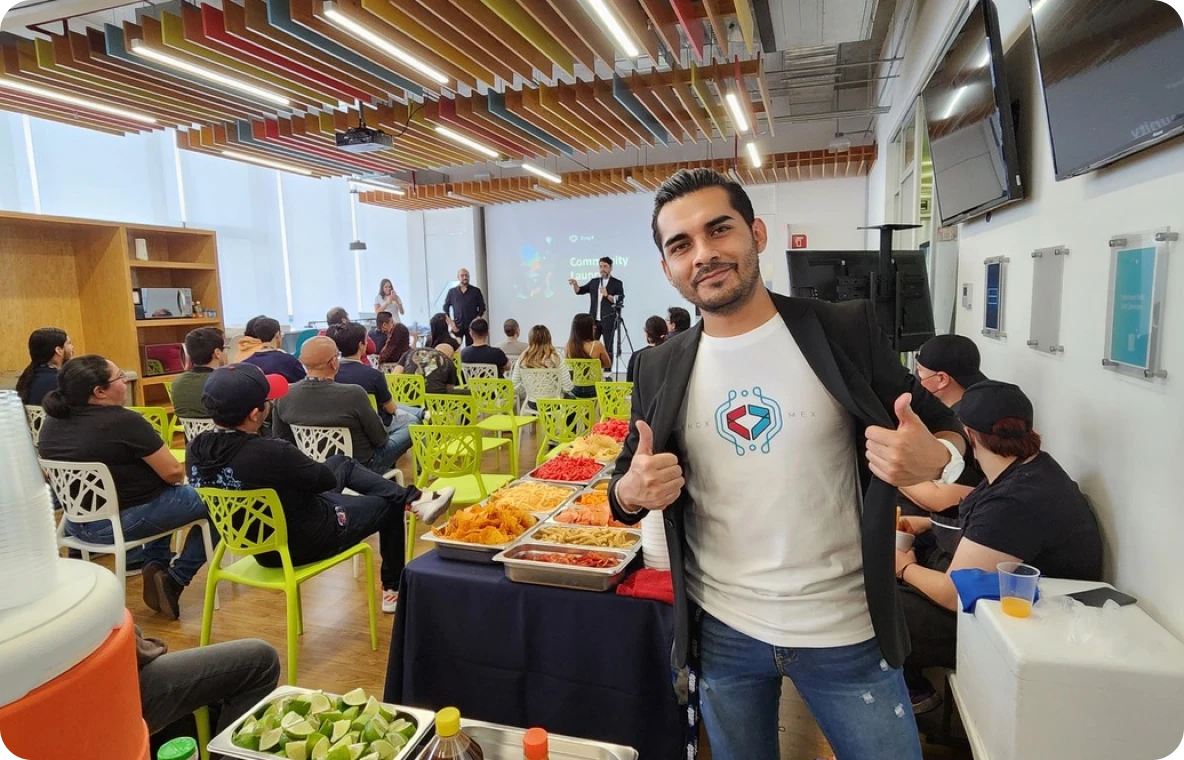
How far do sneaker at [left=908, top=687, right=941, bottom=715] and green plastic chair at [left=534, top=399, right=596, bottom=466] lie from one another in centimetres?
274

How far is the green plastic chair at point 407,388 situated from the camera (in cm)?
598

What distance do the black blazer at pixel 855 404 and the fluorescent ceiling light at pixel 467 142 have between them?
6.74m

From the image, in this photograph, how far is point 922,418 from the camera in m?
1.38

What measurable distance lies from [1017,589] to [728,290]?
3.66 feet

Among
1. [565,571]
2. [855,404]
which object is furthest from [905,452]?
[565,571]

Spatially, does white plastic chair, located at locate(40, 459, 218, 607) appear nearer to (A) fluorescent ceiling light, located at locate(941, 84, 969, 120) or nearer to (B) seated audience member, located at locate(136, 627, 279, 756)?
(B) seated audience member, located at locate(136, 627, 279, 756)

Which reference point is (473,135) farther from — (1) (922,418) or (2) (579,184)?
(1) (922,418)

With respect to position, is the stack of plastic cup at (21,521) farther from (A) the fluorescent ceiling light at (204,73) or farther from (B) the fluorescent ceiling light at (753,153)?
(B) the fluorescent ceiling light at (753,153)

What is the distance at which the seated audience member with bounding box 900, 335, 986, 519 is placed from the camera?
8.18 ft

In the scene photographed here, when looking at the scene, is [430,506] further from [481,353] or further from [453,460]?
[481,353]

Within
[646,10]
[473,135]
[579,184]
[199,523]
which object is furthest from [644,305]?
[199,523]

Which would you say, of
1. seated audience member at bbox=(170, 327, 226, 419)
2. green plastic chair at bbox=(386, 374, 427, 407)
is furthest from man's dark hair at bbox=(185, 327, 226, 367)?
green plastic chair at bbox=(386, 374, 427, 407)

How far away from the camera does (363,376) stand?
464 cm

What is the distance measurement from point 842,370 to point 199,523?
3.55m
